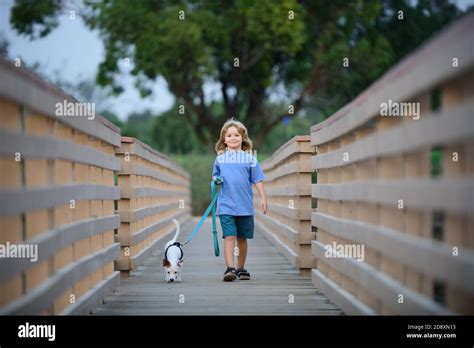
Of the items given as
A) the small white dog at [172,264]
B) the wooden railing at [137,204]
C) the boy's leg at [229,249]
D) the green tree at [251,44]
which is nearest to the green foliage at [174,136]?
the green tree at [251,44]

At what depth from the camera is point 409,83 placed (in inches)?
163

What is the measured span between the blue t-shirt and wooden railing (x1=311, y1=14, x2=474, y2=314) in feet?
6.36

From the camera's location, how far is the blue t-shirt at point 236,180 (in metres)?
8.07

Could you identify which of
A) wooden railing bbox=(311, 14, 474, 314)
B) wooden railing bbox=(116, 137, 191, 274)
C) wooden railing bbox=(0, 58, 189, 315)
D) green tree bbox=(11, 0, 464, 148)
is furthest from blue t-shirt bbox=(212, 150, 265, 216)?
green tree bbox=(11, 0, 464, 148)

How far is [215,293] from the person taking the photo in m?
7.05

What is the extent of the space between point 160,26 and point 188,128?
1661 cm

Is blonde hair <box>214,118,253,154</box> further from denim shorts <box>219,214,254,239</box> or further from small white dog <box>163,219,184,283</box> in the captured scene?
small white dog <box>163,219,184,283</box>

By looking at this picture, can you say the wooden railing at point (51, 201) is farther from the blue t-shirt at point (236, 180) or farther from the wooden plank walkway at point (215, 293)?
the blue t-shirt at point (236, 180)

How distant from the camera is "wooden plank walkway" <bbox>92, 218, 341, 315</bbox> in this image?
241 inches

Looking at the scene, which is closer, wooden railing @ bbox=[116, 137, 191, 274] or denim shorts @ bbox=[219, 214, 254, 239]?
denim shorts @ bbox=[219, 214, 254, 239]

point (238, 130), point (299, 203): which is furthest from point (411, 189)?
point (299, 203)

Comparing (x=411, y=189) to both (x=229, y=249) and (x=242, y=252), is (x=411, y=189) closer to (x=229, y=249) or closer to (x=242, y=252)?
(x=229, y=249)

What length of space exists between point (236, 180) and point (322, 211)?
1160mm
